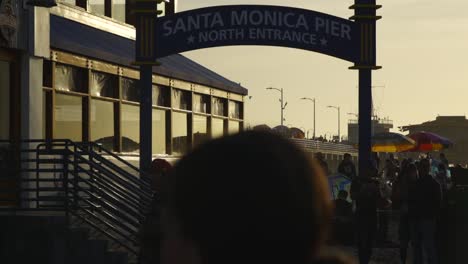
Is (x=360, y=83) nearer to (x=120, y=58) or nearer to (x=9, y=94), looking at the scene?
(x=120, y=58)

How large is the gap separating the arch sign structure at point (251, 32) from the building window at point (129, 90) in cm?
214

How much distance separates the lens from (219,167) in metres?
1.84

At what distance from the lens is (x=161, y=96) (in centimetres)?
2444

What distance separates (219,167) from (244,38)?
A: 1842 cm

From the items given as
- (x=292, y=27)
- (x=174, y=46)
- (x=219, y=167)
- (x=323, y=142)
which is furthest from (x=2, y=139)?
(x=323, y=142)

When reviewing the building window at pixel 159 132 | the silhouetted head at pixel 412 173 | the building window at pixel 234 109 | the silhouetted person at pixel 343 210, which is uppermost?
the building window at pixel 234 109

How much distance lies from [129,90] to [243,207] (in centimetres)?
2110

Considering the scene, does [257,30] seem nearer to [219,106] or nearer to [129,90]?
[129,90]

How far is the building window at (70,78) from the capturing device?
19.1 m

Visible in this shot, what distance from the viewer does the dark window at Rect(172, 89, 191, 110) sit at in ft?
82.9

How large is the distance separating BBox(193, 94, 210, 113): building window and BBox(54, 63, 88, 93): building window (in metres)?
6.75

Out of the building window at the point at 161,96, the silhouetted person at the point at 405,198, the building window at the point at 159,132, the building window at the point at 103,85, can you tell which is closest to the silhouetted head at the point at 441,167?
the building window at the point at 159,132

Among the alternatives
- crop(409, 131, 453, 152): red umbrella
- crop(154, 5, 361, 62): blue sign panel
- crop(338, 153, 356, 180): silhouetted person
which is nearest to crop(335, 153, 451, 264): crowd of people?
crop(154, 5, 361, 62): blue sign panel

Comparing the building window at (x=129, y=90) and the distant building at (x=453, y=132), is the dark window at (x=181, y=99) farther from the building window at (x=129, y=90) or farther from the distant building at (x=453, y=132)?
the distant building at (x=453, y=132)
